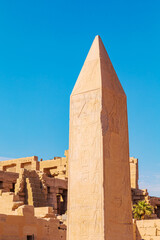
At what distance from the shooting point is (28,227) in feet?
44.5

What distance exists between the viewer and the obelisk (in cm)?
714

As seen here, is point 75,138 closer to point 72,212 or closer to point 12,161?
point 72,212

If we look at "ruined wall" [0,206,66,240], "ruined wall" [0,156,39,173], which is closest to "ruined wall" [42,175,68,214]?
"ruined wall" [0,156,39,173]

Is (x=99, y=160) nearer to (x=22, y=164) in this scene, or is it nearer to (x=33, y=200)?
(x=33, y=200)

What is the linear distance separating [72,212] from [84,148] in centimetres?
109

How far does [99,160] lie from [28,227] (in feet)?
23.2

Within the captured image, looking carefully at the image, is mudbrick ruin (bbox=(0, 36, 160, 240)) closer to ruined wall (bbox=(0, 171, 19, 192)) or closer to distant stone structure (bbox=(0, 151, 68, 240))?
distant stone structure (bbox=(0, 151, 68, 240))

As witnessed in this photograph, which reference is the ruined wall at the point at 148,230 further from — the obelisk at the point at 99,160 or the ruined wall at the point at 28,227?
the obelisk at the point at 99,160

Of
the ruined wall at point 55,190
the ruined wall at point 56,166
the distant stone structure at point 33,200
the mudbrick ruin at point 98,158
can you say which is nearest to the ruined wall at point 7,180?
the distant stone structure at point 33,200

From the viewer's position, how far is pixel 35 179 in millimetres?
22250

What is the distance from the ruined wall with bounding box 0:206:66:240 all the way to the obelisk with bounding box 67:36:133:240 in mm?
5662

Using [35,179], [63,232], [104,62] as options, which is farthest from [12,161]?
[104,62]

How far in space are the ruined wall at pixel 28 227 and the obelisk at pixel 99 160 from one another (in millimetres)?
5662

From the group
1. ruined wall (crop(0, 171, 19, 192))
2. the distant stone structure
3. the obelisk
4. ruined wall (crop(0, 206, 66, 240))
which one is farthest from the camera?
ruined wall (crop(0, 171, 19, 192))
